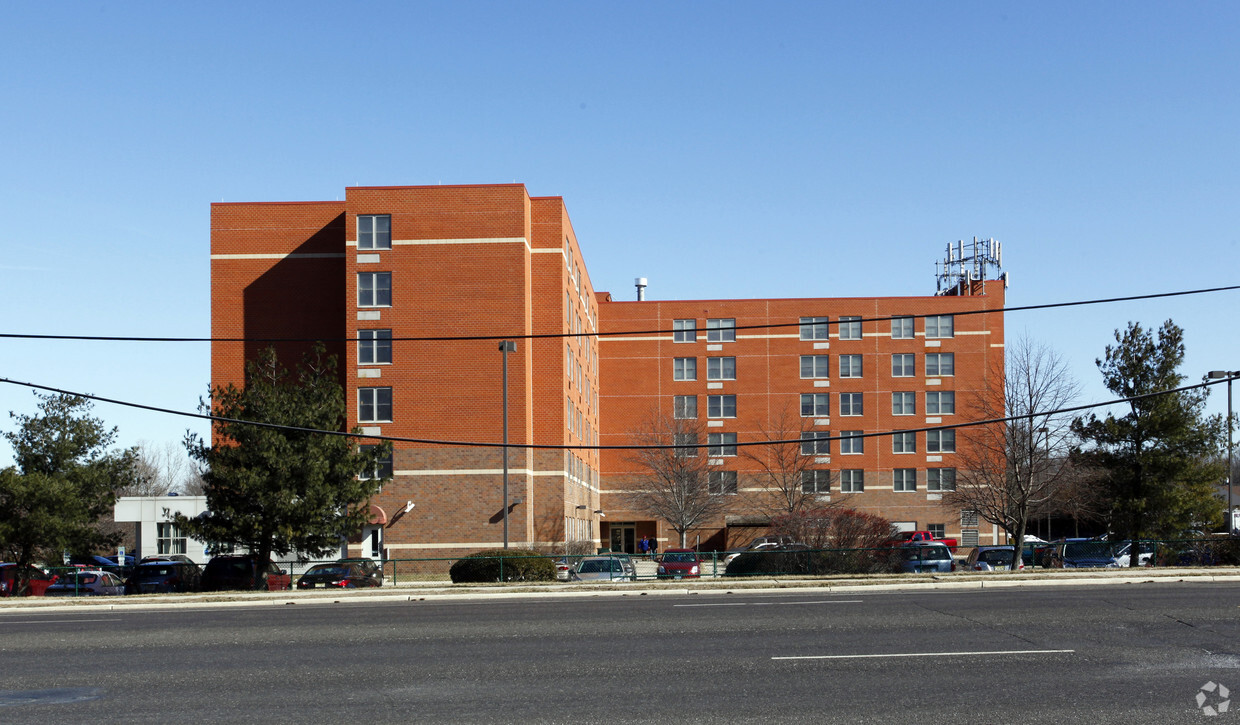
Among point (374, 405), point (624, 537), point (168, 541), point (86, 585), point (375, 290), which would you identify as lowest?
point (624, 537)

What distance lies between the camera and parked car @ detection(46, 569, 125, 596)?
35031 millimetres

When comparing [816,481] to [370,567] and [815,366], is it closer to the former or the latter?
[815,366]

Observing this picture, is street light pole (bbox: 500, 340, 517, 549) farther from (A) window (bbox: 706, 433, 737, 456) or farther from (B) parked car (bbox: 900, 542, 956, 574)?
(A) window (bbox: 706, 433, 737, 456)

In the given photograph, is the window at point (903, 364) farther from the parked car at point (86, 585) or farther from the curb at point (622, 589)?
the parked car at point (86, 585)

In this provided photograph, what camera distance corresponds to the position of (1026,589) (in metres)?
26.0

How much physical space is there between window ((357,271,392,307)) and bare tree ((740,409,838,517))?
30.3m

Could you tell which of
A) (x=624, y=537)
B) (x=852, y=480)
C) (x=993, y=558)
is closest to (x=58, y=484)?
(x=993, y=558)

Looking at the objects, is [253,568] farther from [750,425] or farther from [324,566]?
[750,425]

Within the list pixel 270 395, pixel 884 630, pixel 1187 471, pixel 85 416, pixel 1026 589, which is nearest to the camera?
pixel 884 630

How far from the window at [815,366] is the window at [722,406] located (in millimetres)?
5223

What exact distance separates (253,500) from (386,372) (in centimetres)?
1638

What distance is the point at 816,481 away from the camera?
7525cm

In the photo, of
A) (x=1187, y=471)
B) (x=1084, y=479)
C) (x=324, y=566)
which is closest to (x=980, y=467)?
(x=1084, y=479)

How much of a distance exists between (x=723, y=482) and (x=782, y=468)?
5.78 m
